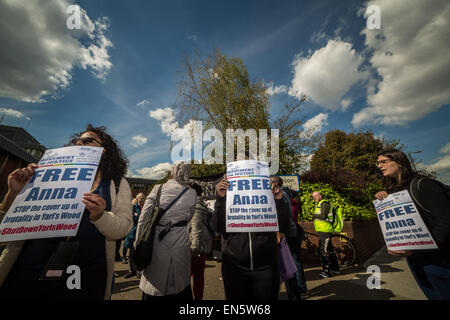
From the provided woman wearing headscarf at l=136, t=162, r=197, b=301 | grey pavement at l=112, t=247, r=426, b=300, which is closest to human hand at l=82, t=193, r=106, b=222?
woman wearing headscarf at l=136, t=162, r=197, b=301

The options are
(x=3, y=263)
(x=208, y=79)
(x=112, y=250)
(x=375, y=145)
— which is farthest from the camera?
(x=375, y=145)

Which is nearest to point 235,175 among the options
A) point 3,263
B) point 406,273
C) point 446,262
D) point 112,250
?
point 112,250

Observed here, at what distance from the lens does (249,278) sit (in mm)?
1916

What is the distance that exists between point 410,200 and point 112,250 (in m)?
3.00

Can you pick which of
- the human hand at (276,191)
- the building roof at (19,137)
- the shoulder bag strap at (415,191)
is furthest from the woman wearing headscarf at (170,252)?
the building roof at (19,137)

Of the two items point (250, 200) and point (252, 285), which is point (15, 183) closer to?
point (250, 200)

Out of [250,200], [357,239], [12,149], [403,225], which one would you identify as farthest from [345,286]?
[12,149]

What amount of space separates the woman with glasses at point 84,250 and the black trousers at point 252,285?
3.94ft

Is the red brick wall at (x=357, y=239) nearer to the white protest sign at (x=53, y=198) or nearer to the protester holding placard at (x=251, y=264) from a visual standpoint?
the protester holding placard at (x=251, y=264)

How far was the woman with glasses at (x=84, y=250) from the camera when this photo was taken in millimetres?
1209

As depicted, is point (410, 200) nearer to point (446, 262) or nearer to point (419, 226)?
point (419, 226)

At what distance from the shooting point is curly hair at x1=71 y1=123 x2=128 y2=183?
5.63 ft
